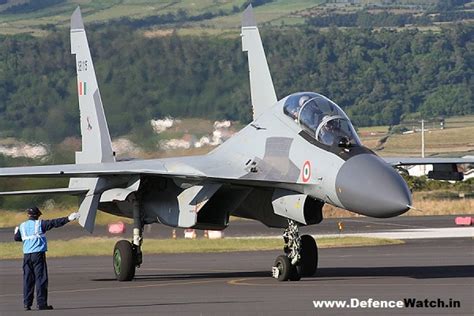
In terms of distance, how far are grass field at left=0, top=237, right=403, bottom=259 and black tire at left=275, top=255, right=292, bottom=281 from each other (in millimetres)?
10507

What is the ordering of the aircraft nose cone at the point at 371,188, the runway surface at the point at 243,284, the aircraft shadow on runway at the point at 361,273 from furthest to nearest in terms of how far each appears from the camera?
1. the aircraft shadow on runway at the point at 361,273
2. the aircraft nose cone at the point at 371,188
3. the runway surface at the point at 243,284

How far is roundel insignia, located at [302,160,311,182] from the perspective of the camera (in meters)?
19.2

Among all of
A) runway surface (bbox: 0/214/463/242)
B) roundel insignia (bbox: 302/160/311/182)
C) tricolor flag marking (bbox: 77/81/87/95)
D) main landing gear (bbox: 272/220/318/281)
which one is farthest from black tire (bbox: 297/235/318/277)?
runway surface (bbox: 0/214/463/242)

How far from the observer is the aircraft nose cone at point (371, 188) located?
702 inches

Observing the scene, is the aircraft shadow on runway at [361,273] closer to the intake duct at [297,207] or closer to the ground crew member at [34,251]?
the intake duct at [297,207]

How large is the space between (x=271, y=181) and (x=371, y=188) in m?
2.24

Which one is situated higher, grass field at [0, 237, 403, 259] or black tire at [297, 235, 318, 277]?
black tire at [297, 235, 318, 277]

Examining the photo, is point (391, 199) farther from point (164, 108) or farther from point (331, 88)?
point (331, 88)

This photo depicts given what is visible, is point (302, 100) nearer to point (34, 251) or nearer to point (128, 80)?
point (34, 251)

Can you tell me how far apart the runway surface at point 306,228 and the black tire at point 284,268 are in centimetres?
1620

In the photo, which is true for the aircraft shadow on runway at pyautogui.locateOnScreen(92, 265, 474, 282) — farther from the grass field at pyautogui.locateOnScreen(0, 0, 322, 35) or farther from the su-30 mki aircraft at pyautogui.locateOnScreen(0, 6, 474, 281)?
the grass field at pyautogui.locateOnScreen(0, 0, 322, 35)

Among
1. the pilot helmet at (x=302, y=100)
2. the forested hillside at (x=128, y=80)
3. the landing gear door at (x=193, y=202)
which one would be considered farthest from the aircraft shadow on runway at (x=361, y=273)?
the forested hillside at (x=128, y=80)

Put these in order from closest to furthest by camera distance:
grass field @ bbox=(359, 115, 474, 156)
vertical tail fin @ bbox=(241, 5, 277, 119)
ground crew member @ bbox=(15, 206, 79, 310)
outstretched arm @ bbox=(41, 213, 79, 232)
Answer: ground crew member @ bbox=(15, 206, 79, 310)
outstretched arm @ bbox=(41, 213, 79, 232)
vertical tail fin @ bbox=(241, 5, 277, 119)
grass field @ bbox=(359, 115, 474, 156)

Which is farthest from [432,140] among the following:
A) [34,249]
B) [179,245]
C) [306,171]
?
[34,249]
